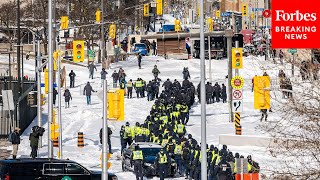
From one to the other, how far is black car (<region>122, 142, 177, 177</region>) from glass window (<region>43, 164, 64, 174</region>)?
467 cm

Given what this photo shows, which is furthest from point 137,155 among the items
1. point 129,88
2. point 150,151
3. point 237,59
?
point 129,88

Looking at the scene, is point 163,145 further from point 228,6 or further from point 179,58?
point 228,6

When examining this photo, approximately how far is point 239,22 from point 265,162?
98.1 meters

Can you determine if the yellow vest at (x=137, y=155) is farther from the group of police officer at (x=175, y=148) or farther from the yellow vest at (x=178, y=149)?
the yellow vest at (x=178, y=149)

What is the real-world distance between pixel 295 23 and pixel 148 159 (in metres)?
19.1

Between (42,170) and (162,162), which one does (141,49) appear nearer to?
(162,162)

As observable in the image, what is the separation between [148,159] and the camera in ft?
119

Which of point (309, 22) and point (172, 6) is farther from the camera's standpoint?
point (172, 6)

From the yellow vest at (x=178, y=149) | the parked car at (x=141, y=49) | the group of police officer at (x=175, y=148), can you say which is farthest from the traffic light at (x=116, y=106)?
the parked car at (x=141, y=49)

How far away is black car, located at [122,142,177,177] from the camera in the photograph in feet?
117

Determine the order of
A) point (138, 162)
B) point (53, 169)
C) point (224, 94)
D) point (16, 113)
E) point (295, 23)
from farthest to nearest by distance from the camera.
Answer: point (224, 94), point (16, 113), point (138, 162), point (53, 169), point (295, 23)

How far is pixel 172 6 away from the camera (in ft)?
495

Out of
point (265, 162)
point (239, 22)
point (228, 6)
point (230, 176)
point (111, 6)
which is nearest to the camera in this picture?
point (230, 176)

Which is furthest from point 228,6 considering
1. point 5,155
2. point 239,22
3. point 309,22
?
point 309,22
